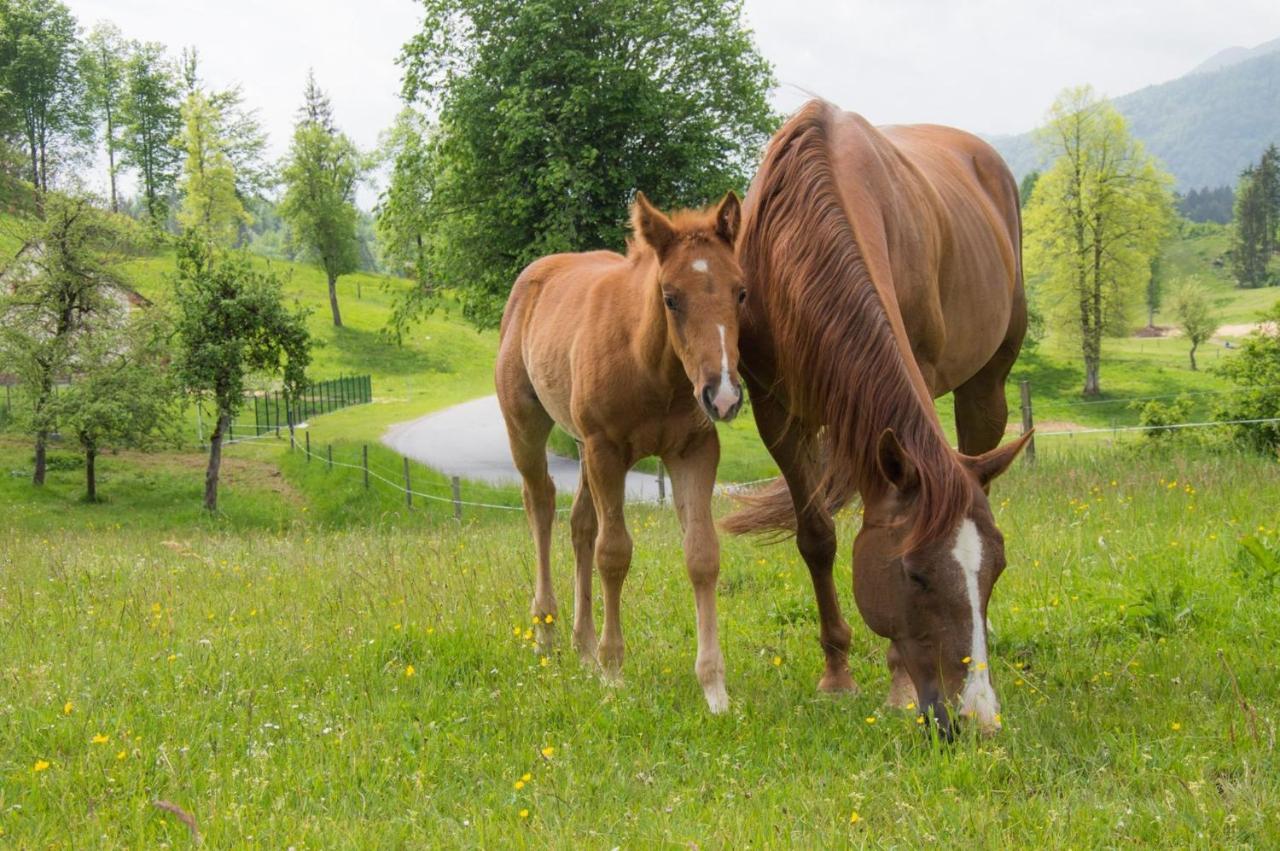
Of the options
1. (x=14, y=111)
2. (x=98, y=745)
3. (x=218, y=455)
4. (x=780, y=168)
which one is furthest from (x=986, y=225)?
(x=14, y=111)

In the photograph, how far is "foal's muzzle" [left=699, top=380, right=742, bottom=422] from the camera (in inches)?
146

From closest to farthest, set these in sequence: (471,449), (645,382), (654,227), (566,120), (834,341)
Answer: (834,341)
(654,227)
(645,382)
(566,120)
(471,449)

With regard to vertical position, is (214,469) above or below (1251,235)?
below

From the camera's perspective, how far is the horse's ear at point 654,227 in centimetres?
426

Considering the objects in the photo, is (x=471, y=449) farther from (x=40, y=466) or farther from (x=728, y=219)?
(x=728, y=219)

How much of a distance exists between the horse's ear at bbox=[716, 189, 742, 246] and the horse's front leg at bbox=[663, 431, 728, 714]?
904 mm

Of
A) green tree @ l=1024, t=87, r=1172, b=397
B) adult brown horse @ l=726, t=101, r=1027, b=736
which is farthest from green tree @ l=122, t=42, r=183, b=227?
adult brown horse @ l=726, t=101, r=1027, b=736

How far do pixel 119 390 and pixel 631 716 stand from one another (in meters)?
24.6

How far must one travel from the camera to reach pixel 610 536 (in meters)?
4.88

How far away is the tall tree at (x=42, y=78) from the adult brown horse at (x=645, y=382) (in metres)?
52.1

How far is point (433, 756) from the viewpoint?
363 centimetres

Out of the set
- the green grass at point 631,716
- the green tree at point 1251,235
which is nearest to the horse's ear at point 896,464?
the green grass at point 631,716

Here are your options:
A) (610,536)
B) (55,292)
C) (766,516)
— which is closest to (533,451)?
(610,536)

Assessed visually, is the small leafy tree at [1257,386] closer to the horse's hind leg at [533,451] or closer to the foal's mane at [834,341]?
the horse's hind leg at [533,451]
